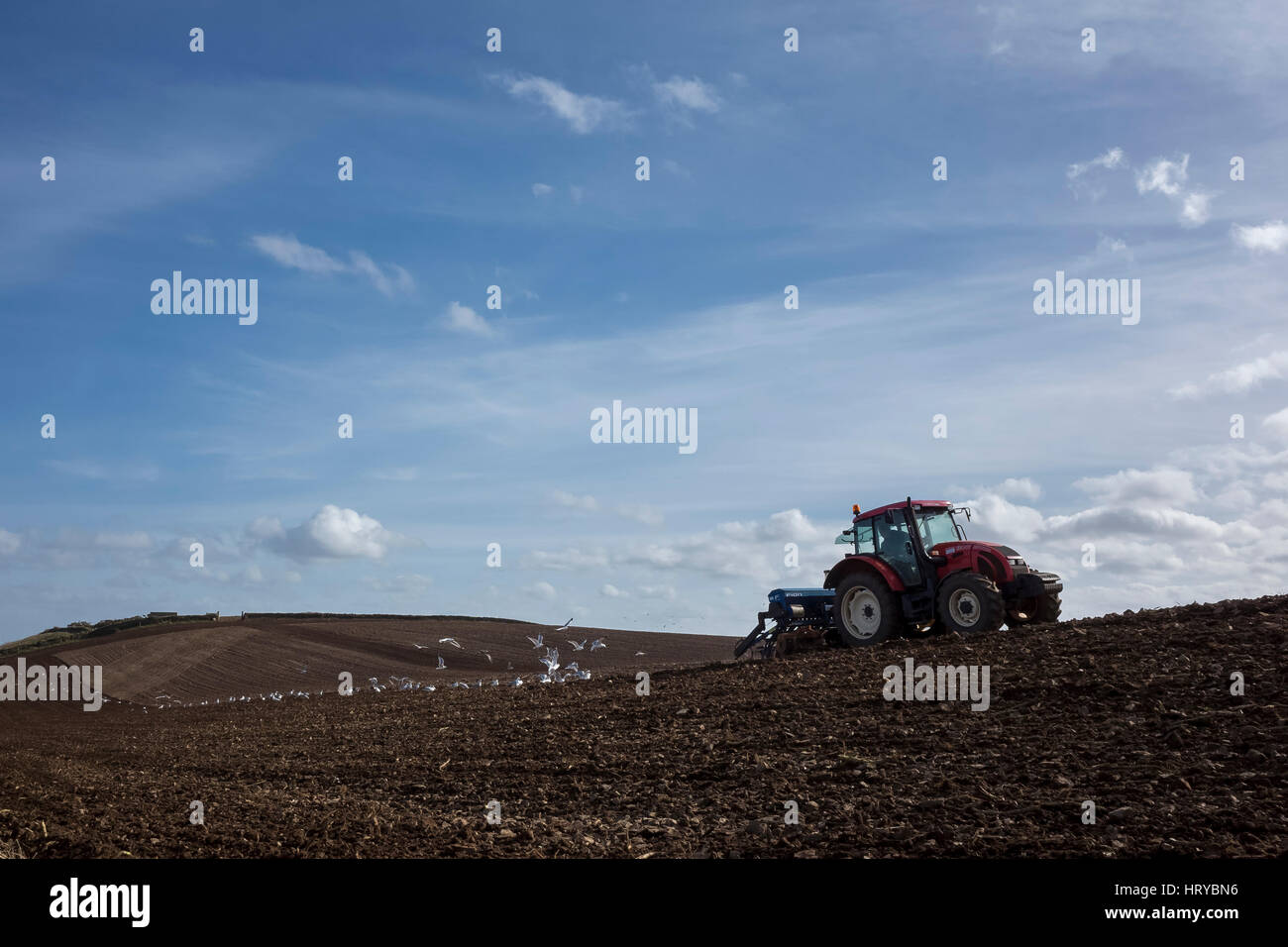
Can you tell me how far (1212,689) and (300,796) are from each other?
10.4 metres

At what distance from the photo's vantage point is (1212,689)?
34.8 ft

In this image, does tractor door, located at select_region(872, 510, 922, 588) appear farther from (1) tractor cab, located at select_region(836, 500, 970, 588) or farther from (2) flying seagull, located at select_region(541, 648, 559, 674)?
(2) flying seagull, located at select_region(541, 648, 559, 674)

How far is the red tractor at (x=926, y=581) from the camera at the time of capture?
16.2 meters

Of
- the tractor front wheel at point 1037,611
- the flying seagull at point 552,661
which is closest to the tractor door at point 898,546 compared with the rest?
the tractor front wheel at point 1037,611

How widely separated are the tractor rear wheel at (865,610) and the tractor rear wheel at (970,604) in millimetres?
1029

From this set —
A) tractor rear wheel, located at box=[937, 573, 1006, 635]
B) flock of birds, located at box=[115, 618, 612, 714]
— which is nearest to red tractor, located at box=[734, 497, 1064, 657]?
tractor rear wheel, located at box=[937, 573, 1006, 635]

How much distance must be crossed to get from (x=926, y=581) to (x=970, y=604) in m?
1.11

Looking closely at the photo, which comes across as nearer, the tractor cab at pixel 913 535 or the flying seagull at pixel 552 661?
the tractor cab at pixel 913 535

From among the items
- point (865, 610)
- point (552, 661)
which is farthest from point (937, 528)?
point (552, 661)

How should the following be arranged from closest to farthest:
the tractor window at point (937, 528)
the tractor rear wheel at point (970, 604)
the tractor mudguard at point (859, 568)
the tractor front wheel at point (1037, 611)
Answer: the tractor rear wheel at point (970, 604) < the tractor front wheel at point (1037, 611) < the tractor mudguard at point (859, 568) < the tractor window at point (937, 528)

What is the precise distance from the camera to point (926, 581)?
17.0 metres

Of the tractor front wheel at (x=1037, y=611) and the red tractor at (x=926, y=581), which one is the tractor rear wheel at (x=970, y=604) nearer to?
the red tractor at (x=926, y=581)

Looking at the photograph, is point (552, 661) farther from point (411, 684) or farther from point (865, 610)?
point (865, 610)

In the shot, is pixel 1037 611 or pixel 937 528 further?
pixel 937 528
